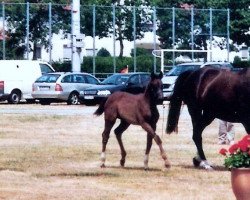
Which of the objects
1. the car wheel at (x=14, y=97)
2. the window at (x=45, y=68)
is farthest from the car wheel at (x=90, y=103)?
the window at (x=45, y=68)

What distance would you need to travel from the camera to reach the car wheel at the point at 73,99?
50.0 meters

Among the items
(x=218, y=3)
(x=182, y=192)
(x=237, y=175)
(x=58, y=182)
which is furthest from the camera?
(x=218, y=3)

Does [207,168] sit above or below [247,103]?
below

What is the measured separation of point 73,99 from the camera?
5022cm

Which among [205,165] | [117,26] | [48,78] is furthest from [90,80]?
[205,165]

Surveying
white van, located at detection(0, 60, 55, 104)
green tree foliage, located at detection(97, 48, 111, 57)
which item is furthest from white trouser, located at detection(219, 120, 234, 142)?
green tree foliage, located at detection(97, 48, 111, 57)

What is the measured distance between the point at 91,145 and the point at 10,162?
468cm

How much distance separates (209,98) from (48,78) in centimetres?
3128

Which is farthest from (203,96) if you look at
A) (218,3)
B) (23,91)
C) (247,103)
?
A: (218,3)

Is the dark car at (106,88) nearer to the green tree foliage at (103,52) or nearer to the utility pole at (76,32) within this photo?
the utility pole at (76,32)

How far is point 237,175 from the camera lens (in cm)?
1149

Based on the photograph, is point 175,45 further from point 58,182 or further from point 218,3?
point 58,182

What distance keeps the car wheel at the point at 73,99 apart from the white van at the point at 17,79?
91.9 inches

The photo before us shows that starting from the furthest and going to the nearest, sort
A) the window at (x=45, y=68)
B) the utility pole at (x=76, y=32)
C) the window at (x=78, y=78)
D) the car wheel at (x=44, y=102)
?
the window at (x=45, y=68), the utility pole at (x=76, y=32), the window at (x=78, y=78), the car wheel at (x=44, y=102)
